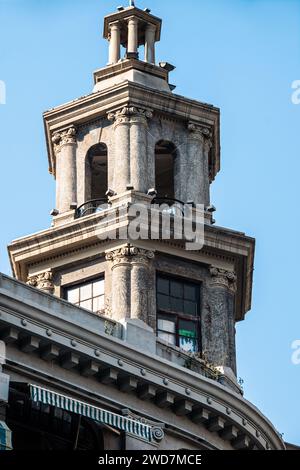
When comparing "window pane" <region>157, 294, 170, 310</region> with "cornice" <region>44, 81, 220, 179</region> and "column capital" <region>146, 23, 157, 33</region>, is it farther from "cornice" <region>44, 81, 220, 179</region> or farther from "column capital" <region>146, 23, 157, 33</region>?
"column capital" <region>146, 23, 157, 33</region>

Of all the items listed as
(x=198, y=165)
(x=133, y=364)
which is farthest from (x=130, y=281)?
(x=133, y=364)

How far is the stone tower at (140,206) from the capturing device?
63000mm

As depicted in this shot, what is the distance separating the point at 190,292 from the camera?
211ft

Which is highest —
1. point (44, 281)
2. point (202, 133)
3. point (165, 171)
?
point (202, 133)

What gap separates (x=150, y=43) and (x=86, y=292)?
12.1 m

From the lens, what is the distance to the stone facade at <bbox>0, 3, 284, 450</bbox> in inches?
2106

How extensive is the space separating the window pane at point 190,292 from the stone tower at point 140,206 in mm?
35

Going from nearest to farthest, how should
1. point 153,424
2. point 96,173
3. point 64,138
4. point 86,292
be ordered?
point 153,424 < point 86,292 < point 64,138 < point 96,173

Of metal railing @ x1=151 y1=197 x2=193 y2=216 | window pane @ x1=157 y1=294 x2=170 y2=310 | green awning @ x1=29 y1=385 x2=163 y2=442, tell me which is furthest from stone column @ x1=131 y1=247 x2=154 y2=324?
green awning @ x1=29 y1=385 x2=163 y2=442

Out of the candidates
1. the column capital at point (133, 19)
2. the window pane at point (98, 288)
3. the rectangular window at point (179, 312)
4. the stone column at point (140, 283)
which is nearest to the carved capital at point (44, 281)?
the window pane at point (98, 288)

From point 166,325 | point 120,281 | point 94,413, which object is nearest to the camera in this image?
point 94,413

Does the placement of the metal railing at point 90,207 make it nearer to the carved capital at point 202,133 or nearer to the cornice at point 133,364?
the carved capital at point 202,133

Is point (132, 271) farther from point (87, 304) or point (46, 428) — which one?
point (46, 428)
